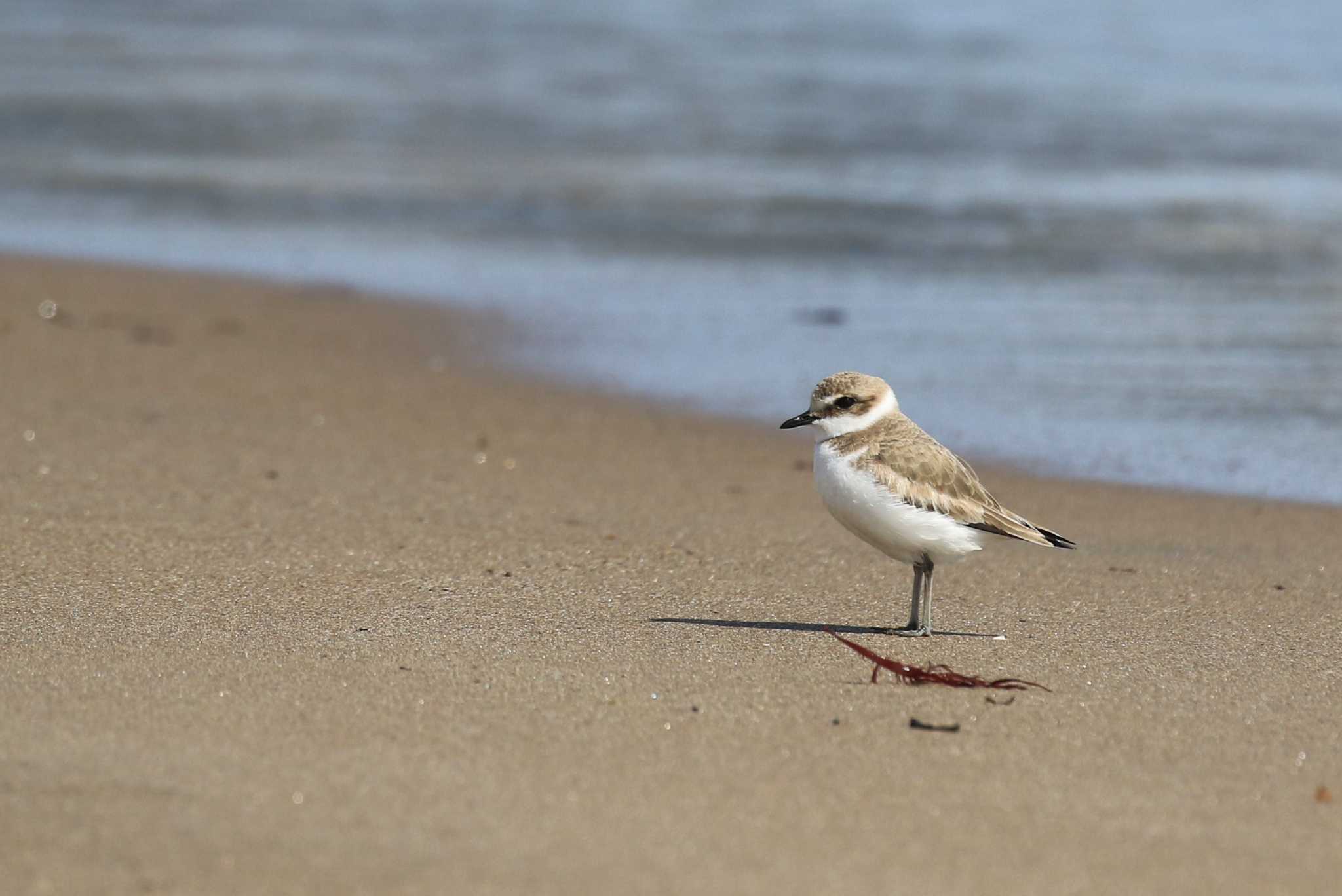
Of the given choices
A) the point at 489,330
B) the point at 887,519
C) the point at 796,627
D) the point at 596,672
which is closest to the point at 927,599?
the point at 887,519

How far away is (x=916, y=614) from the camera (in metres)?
4.92

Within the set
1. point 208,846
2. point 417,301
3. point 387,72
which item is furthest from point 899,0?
point 208,846

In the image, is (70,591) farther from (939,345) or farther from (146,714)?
(939,345)

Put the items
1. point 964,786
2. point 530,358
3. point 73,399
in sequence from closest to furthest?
1. point 964,786
2. point 73,399
3. point 530,358

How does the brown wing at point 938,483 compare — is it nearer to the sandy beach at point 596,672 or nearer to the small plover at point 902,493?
the small plover at point 902,493

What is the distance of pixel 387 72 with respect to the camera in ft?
65.8

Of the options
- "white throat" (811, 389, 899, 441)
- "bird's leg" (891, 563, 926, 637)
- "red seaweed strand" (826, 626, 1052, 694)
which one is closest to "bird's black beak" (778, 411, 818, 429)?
"white throat" (811, 389, 899, 441)

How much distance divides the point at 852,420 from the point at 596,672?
1.21 metres

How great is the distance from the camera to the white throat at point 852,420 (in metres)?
5.08

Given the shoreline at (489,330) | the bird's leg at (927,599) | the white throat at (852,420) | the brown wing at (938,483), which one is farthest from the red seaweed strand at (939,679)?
the shoreline at (489,330)

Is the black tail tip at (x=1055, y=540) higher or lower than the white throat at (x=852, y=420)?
lower

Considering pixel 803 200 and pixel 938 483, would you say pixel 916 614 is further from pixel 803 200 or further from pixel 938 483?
pixel 803 200

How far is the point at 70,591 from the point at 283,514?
118 cm

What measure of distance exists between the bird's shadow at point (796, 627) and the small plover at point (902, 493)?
0.26 feet
